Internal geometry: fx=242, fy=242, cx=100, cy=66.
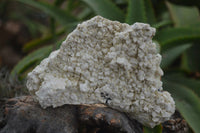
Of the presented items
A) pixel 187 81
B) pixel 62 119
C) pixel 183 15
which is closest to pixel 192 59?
pixel 183 15

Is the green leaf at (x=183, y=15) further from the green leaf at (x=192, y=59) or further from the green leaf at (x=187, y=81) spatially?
the green leaf at (x=187, y=81)

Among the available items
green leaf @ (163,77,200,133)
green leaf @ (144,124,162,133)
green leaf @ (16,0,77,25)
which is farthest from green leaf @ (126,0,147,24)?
green leaf @ (16,0,77,25)

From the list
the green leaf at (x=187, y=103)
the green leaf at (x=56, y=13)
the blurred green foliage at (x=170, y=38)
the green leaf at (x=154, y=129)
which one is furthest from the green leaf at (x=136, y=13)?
the green leaf at (x=56, y=13)

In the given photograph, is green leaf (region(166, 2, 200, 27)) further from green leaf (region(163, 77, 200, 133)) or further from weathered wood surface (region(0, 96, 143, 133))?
weathered wood surface (region(0, 96, 143, 133))

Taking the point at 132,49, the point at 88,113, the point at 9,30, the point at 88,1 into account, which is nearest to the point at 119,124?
the point at 88,113

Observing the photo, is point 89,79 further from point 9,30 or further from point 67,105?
point 9,30

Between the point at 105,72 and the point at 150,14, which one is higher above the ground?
the point at 150,14

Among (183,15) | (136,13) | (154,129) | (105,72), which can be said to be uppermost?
(183,15)

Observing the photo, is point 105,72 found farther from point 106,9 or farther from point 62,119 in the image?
point 106,9
